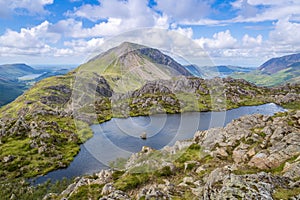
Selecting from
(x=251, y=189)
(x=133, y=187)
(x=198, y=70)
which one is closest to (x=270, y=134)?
(x=198, y=70)

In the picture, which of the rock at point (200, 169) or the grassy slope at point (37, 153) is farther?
the grassy slope at point (37, 153)

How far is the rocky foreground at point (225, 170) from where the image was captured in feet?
73.1

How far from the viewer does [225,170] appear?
3128 centimetres

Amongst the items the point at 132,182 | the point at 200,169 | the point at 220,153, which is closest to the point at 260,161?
the point at 200,169

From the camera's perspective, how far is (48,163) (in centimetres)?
11856

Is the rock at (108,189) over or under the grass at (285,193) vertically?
under

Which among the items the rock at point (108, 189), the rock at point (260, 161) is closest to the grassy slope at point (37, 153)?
the rock at point (108, 189)

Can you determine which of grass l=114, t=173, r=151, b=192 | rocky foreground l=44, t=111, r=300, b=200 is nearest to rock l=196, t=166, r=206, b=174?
rocky foreground l=44, t=111, r=300, b=200

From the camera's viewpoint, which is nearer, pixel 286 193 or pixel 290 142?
pixel 286 193

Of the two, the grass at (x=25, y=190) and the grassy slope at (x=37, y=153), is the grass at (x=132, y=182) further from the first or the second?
the grassy slope at (x=37, y=153)

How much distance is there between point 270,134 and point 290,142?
10.0 metres

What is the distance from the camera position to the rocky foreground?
22.3 meters

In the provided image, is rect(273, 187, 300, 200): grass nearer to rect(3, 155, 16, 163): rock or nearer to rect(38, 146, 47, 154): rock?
rect(3, 155, 16, 163): rock

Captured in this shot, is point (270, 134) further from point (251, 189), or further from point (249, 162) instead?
point (251, 189)
